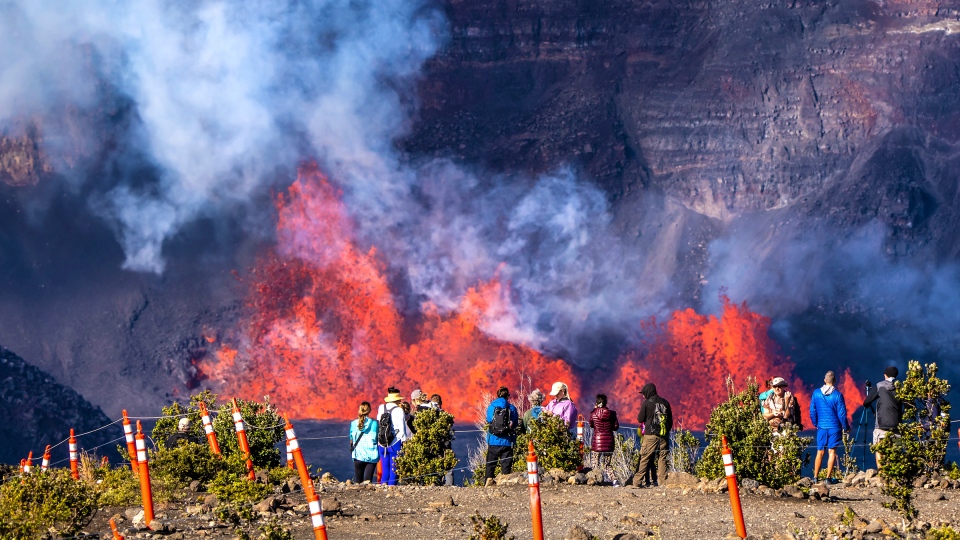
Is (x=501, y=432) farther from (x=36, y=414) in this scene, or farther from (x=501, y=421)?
(x=36, y=414)

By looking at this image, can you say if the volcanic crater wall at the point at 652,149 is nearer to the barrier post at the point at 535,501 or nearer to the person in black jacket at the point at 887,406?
the person in black jacket at the point at 887,406

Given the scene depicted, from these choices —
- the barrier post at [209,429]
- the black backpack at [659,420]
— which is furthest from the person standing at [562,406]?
the barrier post at [209,429]

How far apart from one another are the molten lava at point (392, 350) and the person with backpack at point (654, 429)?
125ft

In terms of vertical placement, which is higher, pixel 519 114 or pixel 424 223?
pixel 519 114

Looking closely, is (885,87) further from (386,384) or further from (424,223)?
(386,384)

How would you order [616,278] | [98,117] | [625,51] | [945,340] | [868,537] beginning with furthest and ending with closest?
[625,51] → [98,117] → [616,278] → [945,340] → [868,537]

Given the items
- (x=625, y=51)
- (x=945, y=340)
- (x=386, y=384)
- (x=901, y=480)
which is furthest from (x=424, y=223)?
(x=901, y=480)

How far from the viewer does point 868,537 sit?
1464 centimetres

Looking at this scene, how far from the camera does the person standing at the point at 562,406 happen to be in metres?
20.9

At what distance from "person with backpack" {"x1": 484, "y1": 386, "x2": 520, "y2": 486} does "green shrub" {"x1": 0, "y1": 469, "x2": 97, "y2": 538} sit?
7.23 m

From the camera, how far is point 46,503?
15305 mm

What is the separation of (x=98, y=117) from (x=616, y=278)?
31.7 meters

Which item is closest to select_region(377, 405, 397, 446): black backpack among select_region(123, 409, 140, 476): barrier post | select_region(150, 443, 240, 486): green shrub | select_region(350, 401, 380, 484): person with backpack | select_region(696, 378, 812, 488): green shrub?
select_region(350, 401, 380, 484): person with backpack

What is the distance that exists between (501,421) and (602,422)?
1752 millimetres
